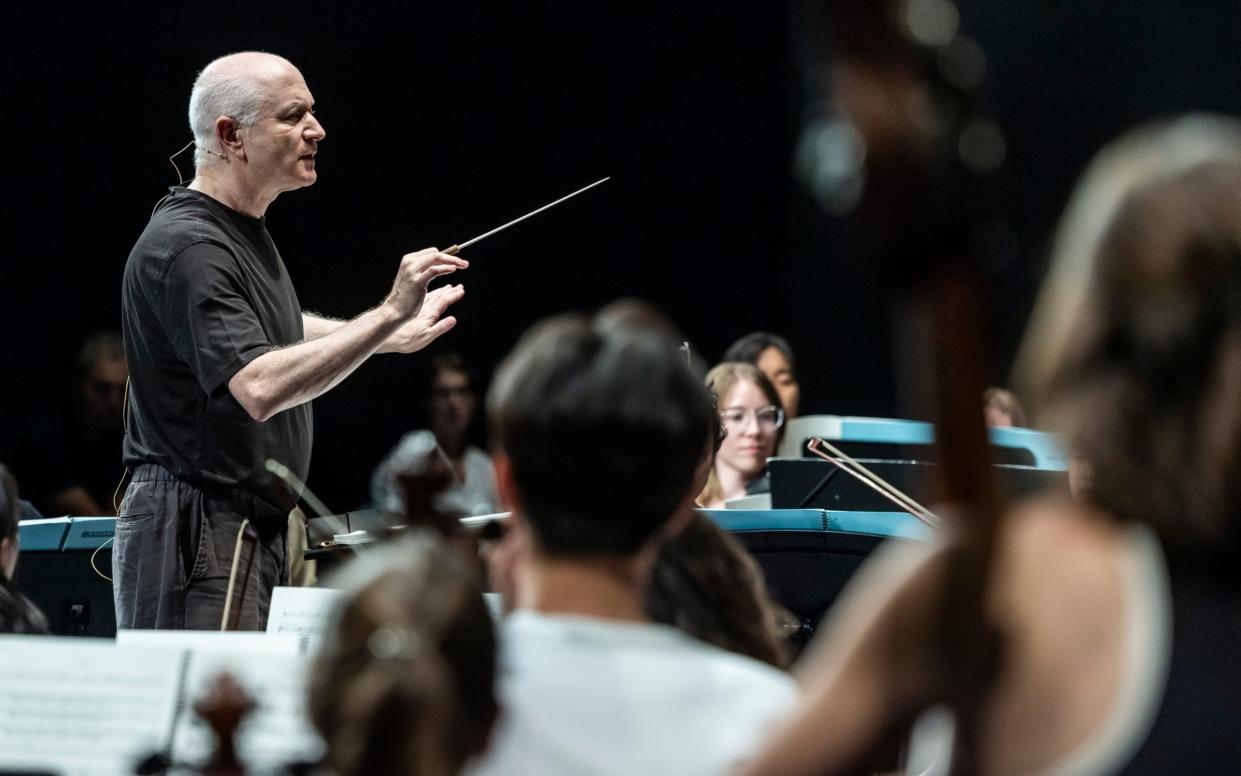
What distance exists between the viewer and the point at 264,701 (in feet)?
4.28

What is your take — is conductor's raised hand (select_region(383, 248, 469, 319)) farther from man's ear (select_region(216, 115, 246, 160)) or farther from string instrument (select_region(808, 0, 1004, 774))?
string instrument (select_region(808, 0, 1004, 774))

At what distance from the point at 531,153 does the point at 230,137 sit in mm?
3364

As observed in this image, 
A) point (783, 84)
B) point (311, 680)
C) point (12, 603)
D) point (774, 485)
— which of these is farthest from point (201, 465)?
point (783, 84)

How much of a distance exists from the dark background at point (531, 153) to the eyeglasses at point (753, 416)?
554 millimetres

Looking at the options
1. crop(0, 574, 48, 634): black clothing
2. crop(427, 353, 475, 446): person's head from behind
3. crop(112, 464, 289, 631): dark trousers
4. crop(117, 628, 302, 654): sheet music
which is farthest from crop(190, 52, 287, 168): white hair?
crop(427, 353, 475, 446): person's head from behind

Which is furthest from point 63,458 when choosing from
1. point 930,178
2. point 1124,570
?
point 930,178

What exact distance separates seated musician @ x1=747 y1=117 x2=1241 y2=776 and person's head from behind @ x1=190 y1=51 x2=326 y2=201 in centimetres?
226

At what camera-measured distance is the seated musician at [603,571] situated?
3.42 feet

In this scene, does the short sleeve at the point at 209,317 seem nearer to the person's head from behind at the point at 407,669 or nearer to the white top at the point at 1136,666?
the person's head from behind at the point at 407,669

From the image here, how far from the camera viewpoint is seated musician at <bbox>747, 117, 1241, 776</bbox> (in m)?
0.91

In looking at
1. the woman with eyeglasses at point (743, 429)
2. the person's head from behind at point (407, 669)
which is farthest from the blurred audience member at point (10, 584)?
the woman with eyeglasses at point (743, 429)

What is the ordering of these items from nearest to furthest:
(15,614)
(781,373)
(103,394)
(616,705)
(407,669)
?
(407,669)
(616,705)
(15,614)
(103,394)
(781,373)

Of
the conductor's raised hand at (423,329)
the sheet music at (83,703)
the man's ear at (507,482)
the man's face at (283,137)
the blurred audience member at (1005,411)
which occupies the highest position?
the man's face at (283,137)

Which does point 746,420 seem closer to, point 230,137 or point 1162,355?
point 230,137
